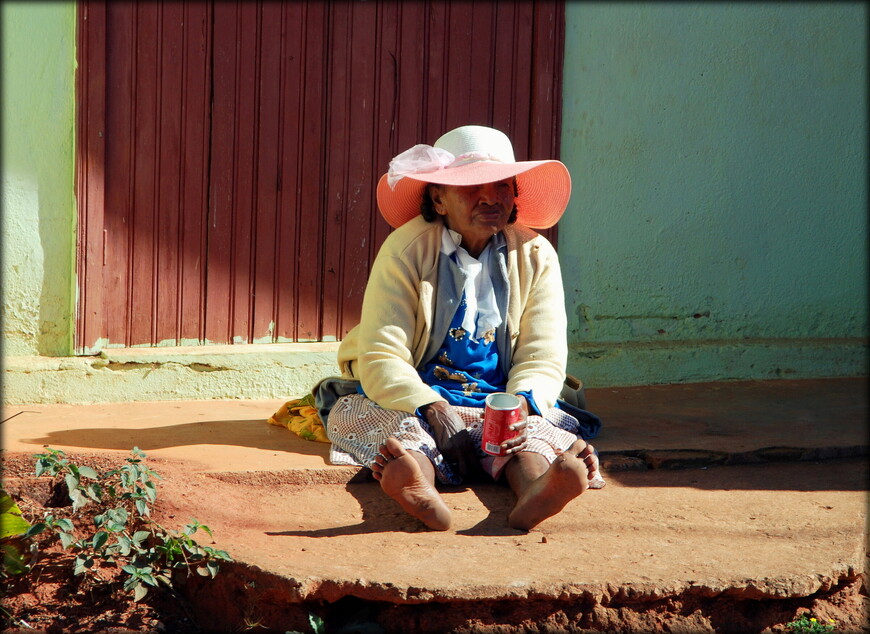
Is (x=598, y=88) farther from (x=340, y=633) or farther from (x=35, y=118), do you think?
(x=340, y=633)

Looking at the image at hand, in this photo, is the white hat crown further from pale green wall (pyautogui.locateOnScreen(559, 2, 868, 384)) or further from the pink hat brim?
pale green wall (pyautogui.locateOnScreen(559, 2, 868, 384))

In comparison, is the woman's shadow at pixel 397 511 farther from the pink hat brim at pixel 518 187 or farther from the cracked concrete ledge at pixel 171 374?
the cracked concrete ledge at pixel 171 374

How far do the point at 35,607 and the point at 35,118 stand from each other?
7.88ft

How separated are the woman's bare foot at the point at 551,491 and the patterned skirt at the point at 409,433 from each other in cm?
35

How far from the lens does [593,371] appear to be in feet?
18.5

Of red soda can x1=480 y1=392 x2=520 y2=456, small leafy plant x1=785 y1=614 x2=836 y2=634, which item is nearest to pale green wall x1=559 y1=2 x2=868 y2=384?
red soda can x1=480 y1=392 x2=520 y2=456

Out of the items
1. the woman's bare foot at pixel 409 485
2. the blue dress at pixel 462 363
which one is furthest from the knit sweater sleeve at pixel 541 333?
the woman's bare foot at pixel 409 485

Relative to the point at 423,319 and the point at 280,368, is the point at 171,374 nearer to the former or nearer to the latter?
the point at 280,368

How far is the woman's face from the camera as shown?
3.92 m

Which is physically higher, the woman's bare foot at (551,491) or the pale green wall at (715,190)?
the pale green wall at (715,190)

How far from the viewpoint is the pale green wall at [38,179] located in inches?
177

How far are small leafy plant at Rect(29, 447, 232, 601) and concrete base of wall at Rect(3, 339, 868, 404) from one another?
127cm

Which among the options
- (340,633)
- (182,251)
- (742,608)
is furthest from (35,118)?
(742,608)

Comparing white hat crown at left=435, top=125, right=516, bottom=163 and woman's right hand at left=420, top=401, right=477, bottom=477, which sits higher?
white hat crown at left=435, top=125, right=516, bottom=163
